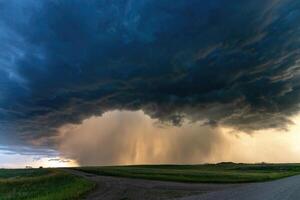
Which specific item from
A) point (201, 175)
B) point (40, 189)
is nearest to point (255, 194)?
point (40, 189)

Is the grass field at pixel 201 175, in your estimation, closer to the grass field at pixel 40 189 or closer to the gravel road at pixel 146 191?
the gravel road at pixel 146 191

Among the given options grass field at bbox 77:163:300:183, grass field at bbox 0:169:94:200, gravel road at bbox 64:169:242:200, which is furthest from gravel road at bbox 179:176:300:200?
grass field at bbox 77:163:300:183

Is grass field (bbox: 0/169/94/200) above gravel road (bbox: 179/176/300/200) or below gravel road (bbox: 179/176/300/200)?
above

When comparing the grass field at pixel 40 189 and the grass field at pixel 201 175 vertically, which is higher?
the grass field at pixel 201 175

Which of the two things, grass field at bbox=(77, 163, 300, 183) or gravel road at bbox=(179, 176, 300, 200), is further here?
grass field at bbox=(77, 163, 300, 183)

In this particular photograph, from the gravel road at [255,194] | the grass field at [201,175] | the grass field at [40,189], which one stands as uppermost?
the grass field at [201,175]

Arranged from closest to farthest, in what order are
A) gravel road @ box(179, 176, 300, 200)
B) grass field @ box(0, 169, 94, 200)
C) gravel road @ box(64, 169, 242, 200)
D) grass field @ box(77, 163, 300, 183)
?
gravel road @ box(179, 176, 300, 200) < gravel road @ box(64, 169, 242, 200) < grass field @ box(0, 169, 94, 200) < grass field @ box(77, 163, 300, 183)

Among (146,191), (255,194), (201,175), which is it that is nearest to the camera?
(255,194)

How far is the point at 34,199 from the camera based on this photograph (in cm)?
3441

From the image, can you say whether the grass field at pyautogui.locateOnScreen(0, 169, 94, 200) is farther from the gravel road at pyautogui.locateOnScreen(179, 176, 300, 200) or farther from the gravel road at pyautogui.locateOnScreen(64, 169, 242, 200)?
the gravel road at pyautogui.locateOnScreen(179, 176, 300, 200)

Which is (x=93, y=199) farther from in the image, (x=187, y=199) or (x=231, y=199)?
(x=231, y=199)

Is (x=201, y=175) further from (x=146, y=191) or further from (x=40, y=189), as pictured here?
(x=40, y=189)

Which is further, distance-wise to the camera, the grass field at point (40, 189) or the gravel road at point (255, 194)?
the grass field at point (40, 189)

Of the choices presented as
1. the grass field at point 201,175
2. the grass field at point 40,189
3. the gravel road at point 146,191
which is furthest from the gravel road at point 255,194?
the grass field at point 201,175
